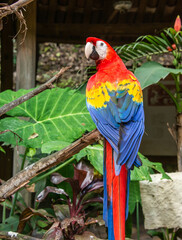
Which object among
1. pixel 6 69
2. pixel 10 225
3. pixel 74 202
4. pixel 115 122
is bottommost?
pixel 10 225

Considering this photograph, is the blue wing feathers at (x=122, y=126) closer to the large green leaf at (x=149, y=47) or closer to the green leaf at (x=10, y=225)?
the large green leaf at (x=149, y=47)

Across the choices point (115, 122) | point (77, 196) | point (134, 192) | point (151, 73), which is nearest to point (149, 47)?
point (151, 73)

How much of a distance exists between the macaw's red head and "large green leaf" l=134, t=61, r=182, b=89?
0.46 metres

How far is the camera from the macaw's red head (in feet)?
4.39

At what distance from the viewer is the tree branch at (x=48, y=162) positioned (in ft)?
3.90

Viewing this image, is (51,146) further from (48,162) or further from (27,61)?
(27,61)

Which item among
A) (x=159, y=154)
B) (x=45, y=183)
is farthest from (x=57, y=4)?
(x=159, y=154)

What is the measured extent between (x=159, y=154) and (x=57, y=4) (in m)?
2.11

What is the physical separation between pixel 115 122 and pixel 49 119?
86 cm

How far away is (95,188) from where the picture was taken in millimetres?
1890

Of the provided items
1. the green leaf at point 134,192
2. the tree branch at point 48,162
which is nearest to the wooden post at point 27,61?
the green leaf at point 134,192

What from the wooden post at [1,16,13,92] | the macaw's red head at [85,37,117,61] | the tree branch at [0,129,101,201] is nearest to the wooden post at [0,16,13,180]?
the wooden post at [1,16,13,92]

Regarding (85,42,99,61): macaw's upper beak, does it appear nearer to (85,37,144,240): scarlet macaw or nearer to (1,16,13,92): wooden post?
(85,37,144,240): scarlet macaw

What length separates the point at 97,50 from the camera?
4.53 feet
